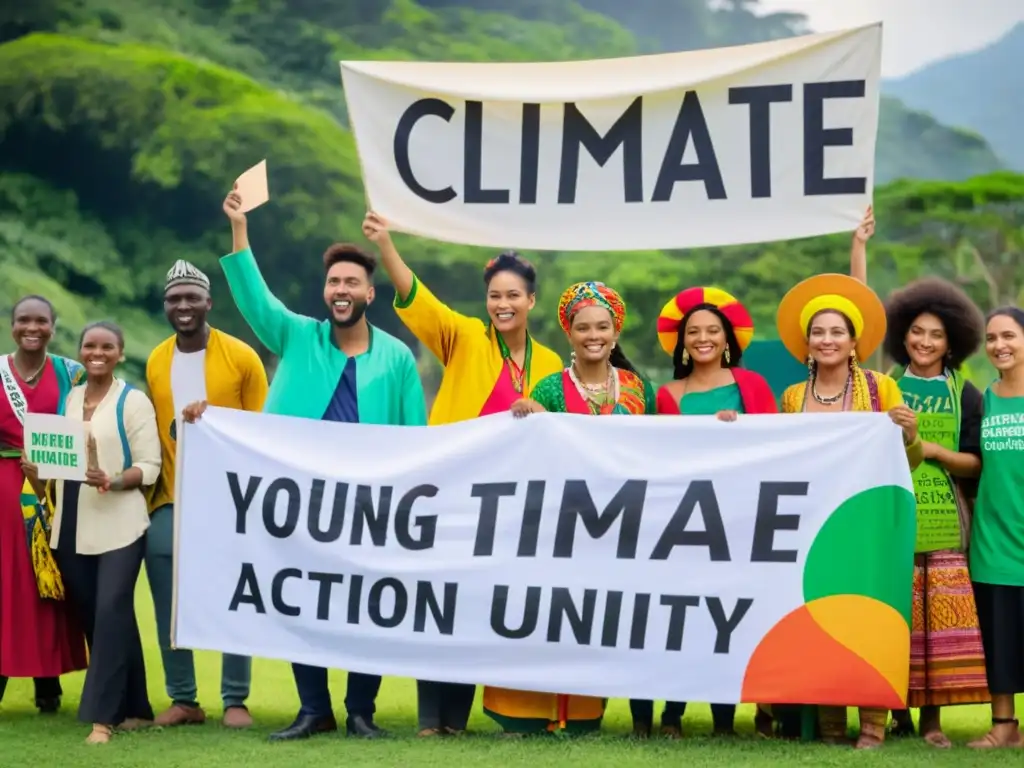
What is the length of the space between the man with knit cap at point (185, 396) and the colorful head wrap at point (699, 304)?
167cm

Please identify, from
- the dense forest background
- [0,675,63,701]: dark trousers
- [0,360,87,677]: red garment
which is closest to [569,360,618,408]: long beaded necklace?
[0,360,87,677]: red garment

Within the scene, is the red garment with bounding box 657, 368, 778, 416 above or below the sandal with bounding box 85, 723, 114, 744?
above

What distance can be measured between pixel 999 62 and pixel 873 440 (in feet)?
159

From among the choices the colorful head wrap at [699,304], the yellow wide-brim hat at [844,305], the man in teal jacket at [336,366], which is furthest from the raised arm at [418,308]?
the yellow wide-brim hat at [844,305]

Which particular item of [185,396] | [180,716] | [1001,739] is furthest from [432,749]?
[1001,739]

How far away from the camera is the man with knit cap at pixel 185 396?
19.2ft

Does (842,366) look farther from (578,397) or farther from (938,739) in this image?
(938,739)

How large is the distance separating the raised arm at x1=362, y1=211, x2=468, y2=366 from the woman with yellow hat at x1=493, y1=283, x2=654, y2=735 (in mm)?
411

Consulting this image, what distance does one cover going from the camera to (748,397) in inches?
212

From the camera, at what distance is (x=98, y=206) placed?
31.8 meters

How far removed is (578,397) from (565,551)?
0.55m

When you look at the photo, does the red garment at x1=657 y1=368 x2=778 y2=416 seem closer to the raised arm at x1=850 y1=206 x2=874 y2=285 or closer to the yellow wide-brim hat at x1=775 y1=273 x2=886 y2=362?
the yellow wide-brim hat at x1=775 y1=273 x2=886 y2=362

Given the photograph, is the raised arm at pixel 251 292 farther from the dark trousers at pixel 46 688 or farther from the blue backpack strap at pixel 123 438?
the dark trousers at pixel 46 688

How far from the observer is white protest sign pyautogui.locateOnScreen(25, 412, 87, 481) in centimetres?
557
